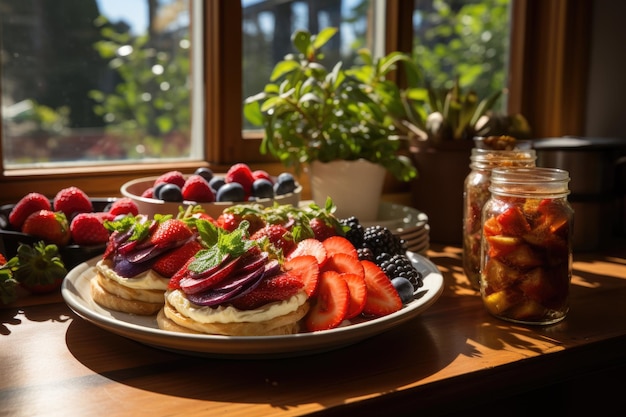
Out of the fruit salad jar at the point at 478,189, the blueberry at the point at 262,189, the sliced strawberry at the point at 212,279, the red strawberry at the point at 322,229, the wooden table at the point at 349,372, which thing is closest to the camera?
the wooden table at the point at 349,372

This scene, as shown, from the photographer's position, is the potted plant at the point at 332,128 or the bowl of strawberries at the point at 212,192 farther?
the potted plant at the point at 332,128

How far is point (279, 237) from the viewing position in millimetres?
1106

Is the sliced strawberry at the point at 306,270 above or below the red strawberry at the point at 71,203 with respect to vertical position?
below

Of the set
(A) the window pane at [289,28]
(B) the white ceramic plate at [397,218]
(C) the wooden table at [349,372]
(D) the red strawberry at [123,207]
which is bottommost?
(C) the wooden table at [349,372]

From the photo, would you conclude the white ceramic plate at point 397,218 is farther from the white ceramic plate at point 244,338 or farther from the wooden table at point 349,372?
the white ceramic plate at point 244,338

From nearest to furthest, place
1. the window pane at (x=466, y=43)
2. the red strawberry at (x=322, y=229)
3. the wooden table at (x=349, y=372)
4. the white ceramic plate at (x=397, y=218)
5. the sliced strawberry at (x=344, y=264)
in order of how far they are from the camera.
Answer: the wooden table at (x=349, y=372), the sliced strawberry at (x=344, y=264), the red strawberry at (x=322, y=229), the white ceramic plate at (x=397, y=218), the window pane at (x=466, y=43)

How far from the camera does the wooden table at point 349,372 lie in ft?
2.64

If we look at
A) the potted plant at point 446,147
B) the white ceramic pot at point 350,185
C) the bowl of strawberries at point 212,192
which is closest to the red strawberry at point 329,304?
the bowl of strawberries at point 212,192

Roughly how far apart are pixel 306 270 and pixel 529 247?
347 mm

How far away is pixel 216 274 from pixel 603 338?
0.57m

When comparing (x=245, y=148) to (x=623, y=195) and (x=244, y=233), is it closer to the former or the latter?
(x=244, y=233)

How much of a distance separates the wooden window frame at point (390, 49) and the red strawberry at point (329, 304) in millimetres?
800

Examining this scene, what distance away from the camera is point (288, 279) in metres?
0.93

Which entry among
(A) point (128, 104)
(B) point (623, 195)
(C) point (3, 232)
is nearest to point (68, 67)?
(A) point (128, 104)
